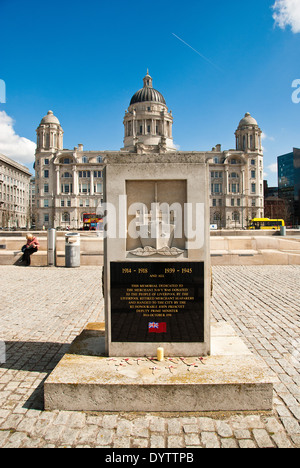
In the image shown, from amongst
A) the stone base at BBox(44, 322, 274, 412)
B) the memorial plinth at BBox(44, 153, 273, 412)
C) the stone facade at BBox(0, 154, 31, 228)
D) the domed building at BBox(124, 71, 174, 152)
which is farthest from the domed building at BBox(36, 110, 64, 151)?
the stone base at BBox(44, 322, 274, 412)

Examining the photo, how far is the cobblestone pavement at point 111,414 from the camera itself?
297 cm

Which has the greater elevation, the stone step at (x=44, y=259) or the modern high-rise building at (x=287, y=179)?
the modern high-rise building at (x=287, y=179)

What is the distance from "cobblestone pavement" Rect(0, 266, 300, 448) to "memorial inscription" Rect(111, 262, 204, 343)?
912mm

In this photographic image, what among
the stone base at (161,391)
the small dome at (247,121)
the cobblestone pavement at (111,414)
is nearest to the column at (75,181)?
the small dome at (247,121)

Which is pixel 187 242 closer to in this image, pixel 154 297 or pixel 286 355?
pixel 154 297

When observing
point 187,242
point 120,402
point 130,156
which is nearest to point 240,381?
point 120,402

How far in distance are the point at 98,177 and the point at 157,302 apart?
93.0m

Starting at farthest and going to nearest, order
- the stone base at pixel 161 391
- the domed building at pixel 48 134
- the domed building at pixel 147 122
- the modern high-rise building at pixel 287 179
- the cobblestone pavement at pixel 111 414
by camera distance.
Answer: the modern high-rise building at pixel 287 179, the domed building at pixel 147 122, the domed building at pixel 48 134, the stone base at pixel 161 391, the cobblestone pavement at pixel 111 414

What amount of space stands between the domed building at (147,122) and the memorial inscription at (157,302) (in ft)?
332

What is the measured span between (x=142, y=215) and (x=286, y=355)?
3.05 meters

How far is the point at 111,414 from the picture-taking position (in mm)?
3373

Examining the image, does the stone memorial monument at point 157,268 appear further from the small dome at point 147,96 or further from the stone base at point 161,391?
→ the small dome at point 147,96

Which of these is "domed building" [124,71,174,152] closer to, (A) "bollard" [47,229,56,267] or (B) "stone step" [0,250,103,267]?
(B) "stone step" [0,250,103,267]
